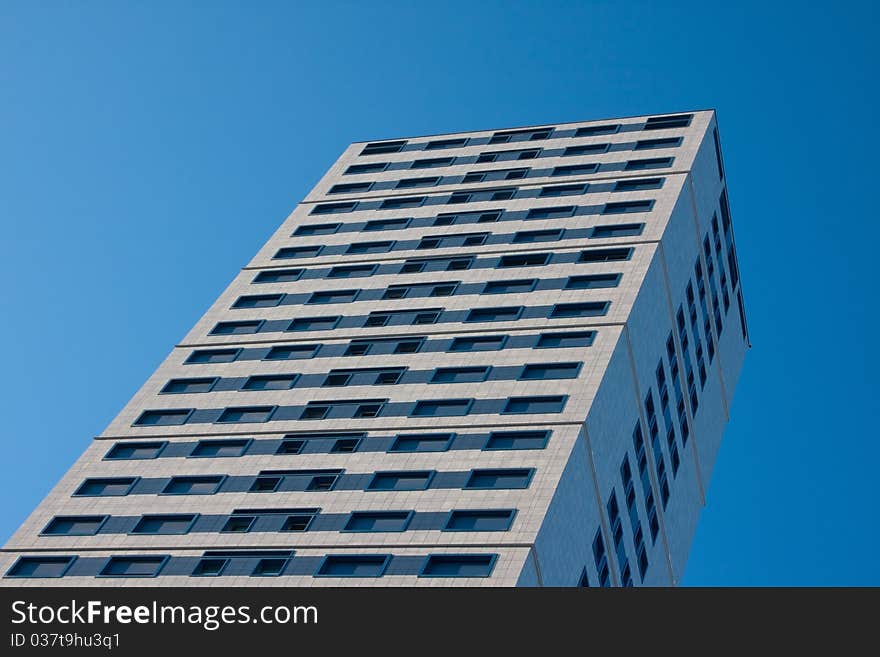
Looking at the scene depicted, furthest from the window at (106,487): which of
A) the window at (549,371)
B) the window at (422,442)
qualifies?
the window at (549,371)

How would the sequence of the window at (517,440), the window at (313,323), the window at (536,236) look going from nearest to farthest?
the window at (517,440) → the window at (313,323) → the window at (536,236)

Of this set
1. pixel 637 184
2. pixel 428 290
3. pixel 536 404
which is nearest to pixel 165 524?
pixel 536 404

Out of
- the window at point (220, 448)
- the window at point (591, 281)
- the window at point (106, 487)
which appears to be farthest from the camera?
the window at point (591, 281)

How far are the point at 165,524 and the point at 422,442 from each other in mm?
11065

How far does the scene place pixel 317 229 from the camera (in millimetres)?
82312

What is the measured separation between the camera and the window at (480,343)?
66312mm

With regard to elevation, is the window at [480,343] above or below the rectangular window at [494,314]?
below

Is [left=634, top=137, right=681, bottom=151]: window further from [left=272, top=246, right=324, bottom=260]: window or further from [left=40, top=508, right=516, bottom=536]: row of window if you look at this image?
[left=40, top=508, right=516, bottom=536]: row of window

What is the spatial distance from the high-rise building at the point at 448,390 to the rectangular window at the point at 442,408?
0.13 metres

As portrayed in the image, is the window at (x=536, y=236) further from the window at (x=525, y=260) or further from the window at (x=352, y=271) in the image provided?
the window at (x=352, y=271)

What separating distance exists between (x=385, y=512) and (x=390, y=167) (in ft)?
118

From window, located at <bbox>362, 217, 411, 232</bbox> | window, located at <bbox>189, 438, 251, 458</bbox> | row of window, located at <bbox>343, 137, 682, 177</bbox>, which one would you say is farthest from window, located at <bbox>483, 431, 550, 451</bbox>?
row of window, located at <bbox>343, 137, 682, 177</bbox>

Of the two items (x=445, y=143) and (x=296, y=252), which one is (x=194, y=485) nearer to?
(x=296, y=252)
